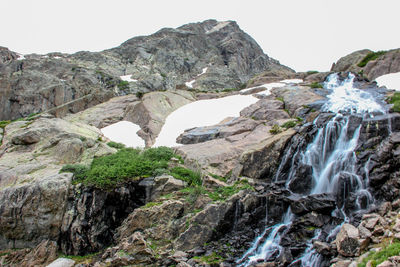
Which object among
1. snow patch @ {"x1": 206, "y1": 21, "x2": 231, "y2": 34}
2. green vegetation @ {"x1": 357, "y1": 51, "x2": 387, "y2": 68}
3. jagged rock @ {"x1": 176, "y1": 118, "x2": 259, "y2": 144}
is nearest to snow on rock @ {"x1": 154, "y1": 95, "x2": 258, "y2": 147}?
jagged rock @ {"x1": 176, "y1": 118, "x2": 259, "y2": 144}

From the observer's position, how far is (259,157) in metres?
14.3

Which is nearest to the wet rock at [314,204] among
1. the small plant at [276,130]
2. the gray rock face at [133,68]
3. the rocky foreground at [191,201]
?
the rocky foreground at [191,201]

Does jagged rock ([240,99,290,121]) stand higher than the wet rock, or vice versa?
jagged rock ([240,99,290,121])

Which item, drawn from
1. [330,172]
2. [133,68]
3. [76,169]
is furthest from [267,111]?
[133,68]

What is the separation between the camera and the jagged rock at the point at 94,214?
485 inches

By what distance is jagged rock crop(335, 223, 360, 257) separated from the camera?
7.73 meters

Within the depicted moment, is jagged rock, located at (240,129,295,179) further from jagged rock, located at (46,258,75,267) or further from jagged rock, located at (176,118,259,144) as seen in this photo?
jagged rock, located at (46,258,75,267)

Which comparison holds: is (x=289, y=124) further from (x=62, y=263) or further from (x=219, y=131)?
(x=62, y=263)

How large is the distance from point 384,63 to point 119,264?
33.7 m

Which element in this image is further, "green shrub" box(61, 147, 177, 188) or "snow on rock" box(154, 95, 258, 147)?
"snow on rock" box(154, 95, 258, 147)

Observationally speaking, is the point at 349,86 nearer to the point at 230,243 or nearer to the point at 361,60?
the point at 361,60

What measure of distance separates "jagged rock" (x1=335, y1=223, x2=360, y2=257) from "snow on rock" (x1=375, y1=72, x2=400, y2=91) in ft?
68.7

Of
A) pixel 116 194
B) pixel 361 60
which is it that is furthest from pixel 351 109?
pixel 361 60

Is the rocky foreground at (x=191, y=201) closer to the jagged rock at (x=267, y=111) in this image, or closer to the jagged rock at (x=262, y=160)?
the jagged rock at (x=262, y=160)
